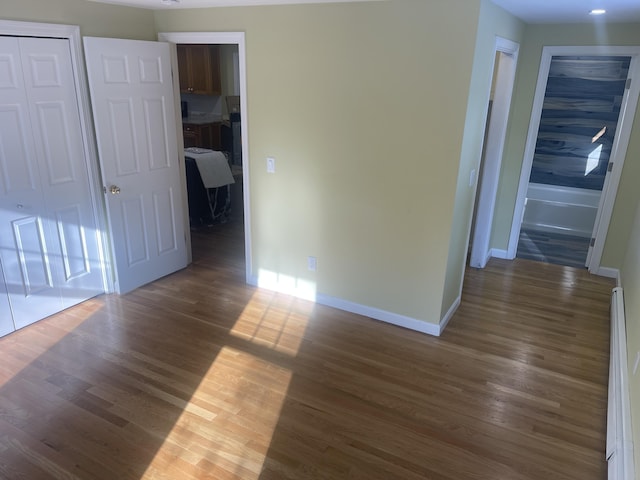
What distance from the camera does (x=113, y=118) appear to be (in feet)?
11.3

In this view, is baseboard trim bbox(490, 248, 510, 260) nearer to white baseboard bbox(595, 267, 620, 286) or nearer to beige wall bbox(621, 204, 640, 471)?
white baseboard bbox(595, 267, 620, 286)

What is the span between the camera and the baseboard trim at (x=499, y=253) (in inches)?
190

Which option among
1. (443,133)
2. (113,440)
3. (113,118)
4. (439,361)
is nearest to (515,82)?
(443,133)

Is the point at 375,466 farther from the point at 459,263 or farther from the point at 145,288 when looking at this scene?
the point at 145,288

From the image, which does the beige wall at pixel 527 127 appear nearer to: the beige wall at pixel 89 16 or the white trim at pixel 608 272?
the white trim at pixel 608 272

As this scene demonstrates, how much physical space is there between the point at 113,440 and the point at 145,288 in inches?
71.7

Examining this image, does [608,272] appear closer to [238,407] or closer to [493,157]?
[493,157]

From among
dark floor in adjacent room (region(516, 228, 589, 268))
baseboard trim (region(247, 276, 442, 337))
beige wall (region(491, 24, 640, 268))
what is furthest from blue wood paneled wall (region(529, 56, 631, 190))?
baseboard trim (region(247, 276, 442, 337))

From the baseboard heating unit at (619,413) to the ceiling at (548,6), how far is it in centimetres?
210

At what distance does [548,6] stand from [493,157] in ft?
4.97

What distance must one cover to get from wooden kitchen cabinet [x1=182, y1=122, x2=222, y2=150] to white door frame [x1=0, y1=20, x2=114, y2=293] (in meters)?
3.62

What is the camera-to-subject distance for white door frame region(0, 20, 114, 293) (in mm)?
2887

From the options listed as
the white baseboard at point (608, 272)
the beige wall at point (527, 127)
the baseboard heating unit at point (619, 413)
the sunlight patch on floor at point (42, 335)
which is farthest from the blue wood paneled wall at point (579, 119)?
the sunlight patch on floor at point (42, 335)

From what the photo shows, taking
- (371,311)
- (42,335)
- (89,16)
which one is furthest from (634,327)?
(89,16)
